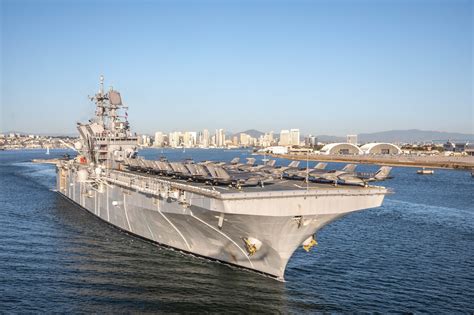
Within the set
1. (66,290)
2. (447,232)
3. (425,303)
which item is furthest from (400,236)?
(66,290)

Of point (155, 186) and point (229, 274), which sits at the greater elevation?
point (155, 186)

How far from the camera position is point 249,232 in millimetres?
17234

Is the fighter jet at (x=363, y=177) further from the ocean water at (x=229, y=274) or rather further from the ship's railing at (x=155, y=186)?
the ship's railing at (x=155, y=186)

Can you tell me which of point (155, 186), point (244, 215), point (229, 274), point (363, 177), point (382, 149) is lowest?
point (229, 274)

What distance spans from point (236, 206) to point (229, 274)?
374 cm

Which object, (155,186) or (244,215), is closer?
(244,215)

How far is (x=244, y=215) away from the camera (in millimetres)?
16453

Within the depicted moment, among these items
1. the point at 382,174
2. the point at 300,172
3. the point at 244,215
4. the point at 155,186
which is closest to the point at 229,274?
the point at 244,215

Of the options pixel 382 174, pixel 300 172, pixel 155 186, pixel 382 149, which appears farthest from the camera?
pixel 382 149

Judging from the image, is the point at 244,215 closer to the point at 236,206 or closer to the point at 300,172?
the point at 236,206

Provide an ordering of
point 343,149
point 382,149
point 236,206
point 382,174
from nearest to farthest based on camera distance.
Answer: point 236,206 < point 382,174 < point 382,149 < point 343,149

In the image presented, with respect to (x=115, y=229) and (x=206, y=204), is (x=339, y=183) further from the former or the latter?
(x=115, y=229)

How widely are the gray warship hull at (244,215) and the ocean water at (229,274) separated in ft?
2.62

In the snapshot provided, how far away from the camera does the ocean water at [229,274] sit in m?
15.9
